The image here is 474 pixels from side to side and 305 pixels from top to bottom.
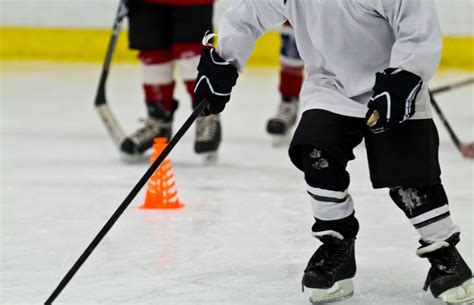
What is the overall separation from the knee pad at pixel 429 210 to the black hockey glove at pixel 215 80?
33 centimetres

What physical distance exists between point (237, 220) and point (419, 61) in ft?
3.00

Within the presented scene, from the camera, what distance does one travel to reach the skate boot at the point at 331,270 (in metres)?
1.90

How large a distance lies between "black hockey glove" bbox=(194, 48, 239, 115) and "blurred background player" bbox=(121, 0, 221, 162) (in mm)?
1364

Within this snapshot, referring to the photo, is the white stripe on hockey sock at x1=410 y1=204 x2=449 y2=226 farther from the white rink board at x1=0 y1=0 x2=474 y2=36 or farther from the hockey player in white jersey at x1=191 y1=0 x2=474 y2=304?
the white rink board at x1=0 y1=0 x2=474 y2=36

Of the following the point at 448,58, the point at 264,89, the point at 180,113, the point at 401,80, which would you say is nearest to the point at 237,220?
the point at 401,80

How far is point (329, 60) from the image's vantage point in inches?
75.2

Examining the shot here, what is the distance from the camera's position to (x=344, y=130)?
1877 mm

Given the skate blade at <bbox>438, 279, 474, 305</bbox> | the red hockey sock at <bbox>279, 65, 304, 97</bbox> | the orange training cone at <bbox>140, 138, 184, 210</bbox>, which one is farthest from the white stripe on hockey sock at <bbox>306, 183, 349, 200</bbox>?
the red hockey sock at <bbox>279, 65, 304, 97</bbox>

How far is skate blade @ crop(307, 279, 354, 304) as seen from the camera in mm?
1896

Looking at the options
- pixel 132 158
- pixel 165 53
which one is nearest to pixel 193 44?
pixel 165 53

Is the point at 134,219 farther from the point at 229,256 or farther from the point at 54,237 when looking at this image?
the point at 229,256

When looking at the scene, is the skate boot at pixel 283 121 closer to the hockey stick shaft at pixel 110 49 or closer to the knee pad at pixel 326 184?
the hockey stick shaft at pixel 110 49

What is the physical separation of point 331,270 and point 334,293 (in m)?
0.04

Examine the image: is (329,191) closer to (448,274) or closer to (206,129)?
(448,274)
